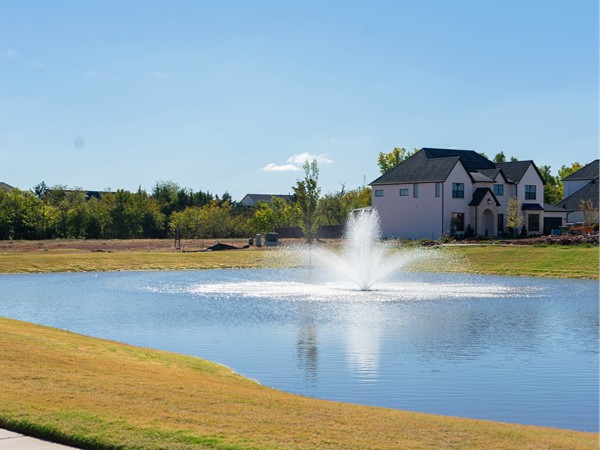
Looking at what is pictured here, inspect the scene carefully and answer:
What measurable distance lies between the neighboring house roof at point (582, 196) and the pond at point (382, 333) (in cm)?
4871

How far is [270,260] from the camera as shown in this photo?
233 feet

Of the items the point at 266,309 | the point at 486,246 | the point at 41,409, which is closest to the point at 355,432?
the point at 41,409

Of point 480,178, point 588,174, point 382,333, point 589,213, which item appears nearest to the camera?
point 382,333

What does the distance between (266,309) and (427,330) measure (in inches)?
348

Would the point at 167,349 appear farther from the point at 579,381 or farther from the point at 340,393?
the point at 579,381

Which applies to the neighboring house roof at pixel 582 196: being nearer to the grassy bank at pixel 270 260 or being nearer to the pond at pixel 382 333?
the grassy bank at pixel 270 260

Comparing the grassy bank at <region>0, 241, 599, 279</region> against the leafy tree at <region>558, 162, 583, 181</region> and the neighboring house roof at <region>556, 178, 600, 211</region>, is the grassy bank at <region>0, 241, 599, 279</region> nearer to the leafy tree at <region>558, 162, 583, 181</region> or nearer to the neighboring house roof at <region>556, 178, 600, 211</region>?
the neighboring house roof at <region>556, 178, 600, 211</region>

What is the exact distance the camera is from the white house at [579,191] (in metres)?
95.3

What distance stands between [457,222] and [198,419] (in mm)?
77333

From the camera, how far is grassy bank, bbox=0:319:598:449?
1030 cm

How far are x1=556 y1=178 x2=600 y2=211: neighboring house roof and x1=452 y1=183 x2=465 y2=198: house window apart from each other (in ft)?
56.2

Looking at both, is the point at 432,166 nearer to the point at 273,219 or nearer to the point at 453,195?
the point at 453,195

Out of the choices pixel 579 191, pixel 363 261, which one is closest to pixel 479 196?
pixel 579 191

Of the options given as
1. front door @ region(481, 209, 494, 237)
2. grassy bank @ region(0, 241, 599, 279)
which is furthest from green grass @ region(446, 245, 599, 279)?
front door @ region(481, 209, 494, 237)
